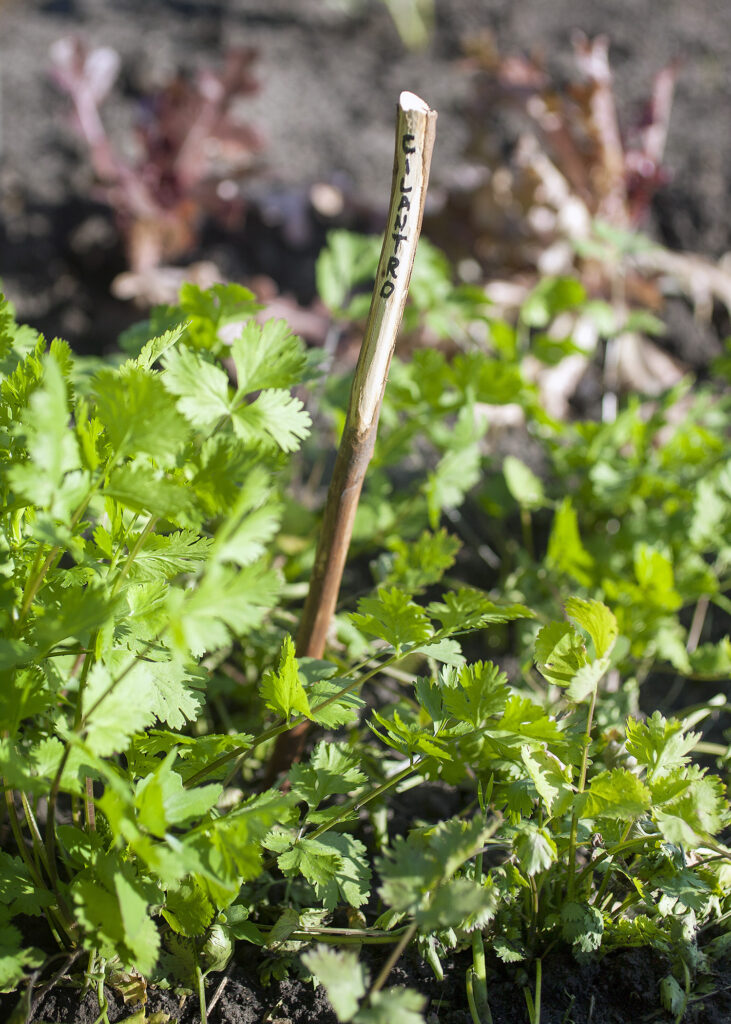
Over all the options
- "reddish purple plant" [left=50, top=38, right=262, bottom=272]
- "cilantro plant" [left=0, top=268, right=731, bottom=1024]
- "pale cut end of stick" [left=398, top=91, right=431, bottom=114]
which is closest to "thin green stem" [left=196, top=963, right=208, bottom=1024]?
"cilantro plant" [left=0, top=268, right=731, bottom=1024]

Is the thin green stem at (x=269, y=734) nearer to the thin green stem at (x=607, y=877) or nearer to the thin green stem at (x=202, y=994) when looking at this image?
the thin green stem at (x=202, y=994)

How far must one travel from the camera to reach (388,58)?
3264mm

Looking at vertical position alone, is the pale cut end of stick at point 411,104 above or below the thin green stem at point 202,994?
above

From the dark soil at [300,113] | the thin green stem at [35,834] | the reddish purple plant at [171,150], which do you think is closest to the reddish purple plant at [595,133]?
the dark soil at [300,113]

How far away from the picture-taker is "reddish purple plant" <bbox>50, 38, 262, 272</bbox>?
237 centimetres

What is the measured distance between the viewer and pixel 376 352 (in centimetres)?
89

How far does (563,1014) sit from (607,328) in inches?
59.3

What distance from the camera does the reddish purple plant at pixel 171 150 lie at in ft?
7.78

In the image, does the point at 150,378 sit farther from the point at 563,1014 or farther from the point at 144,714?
the point at 563,1014

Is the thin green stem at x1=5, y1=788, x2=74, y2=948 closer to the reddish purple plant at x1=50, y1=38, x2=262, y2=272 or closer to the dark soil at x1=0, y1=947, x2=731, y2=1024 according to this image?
the dark soil at x1=0, y1=947, x2=731, y2=1024

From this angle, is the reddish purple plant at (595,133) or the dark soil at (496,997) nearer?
the dark soil at (496,997)

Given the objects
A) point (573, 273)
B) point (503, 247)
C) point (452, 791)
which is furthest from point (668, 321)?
point (452, 791)

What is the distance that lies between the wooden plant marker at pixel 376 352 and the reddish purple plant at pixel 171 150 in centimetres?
162

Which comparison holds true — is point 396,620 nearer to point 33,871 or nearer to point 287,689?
point 287,689
